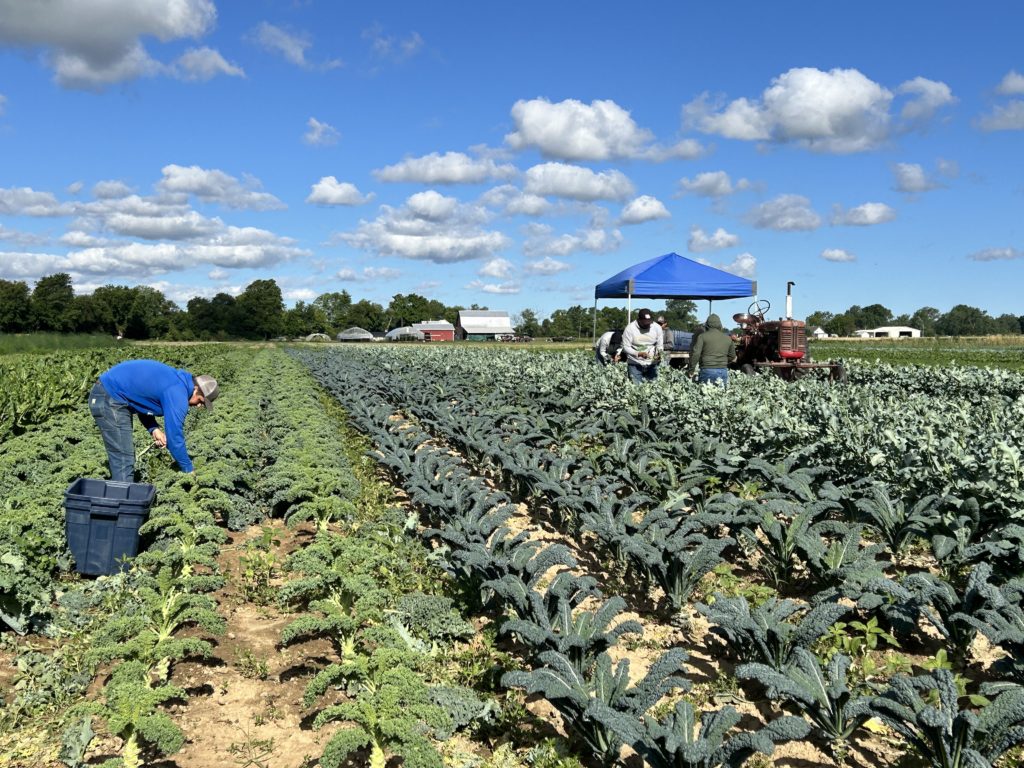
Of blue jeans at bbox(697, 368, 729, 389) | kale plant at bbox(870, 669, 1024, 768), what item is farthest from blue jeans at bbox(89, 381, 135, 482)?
blue jeans at bbox(697, 368, 729, 389)

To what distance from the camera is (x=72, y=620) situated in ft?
15.4

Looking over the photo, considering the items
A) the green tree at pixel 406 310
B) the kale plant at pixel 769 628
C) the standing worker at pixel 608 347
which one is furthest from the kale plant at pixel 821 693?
the green tree at pixel 406 310

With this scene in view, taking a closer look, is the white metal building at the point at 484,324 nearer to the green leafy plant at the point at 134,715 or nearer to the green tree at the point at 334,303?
the green tree at the point at 334,303

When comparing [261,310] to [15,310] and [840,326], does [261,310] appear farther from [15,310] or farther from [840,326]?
[840,326]

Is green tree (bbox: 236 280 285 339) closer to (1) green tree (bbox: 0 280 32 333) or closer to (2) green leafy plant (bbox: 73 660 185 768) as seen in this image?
(1) green tree (bbox: 0 280 32 333)

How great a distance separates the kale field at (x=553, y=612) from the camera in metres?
3.14

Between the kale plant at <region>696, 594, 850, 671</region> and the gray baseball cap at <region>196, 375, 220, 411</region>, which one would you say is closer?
the kale plant at <region>696, 594, 850, 671</region>

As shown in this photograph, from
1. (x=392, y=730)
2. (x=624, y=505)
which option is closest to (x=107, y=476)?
(x=624, y=505)

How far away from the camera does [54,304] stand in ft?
242

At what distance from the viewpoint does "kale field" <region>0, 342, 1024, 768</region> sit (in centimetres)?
314

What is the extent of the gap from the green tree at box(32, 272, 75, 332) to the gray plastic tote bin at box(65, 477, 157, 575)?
7331 cm

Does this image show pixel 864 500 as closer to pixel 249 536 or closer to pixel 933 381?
pixel 249 536

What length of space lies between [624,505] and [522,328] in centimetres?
14766

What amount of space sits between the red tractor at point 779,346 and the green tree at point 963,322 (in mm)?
144897
